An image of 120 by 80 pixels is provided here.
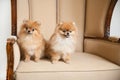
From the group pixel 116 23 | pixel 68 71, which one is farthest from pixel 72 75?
pixel 116 23

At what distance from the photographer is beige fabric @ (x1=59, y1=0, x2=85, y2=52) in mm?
1807

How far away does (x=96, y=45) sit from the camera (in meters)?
1.76

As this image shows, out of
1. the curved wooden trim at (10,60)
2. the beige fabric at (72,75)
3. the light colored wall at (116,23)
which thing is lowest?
the beige fabric at (72,75)

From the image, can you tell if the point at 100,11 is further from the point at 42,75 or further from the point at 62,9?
the point at 42,75

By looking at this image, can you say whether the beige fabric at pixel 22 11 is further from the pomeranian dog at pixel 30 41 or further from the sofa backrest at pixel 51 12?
the pomeranian dog at pixel 30 41

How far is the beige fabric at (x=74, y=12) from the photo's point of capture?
1807 millimetres

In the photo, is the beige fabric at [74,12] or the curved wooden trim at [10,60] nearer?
the curved wooden trim at [10,60]

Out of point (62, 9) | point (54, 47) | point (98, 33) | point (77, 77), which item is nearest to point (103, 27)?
point (98, 33)

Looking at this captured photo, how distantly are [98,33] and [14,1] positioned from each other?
760mm

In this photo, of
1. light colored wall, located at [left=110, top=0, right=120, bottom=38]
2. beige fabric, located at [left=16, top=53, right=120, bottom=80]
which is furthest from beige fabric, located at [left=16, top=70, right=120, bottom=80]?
light colored wall, located at [left=110, top=0, right=120, bottom=38]

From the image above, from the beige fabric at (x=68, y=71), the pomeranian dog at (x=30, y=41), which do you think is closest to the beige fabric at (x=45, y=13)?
the pomeranian dog at (x=30, y=41)

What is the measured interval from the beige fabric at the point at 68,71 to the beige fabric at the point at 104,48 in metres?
0.13

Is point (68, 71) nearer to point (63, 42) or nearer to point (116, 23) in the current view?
point (63, 42)

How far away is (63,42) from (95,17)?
0.46m
